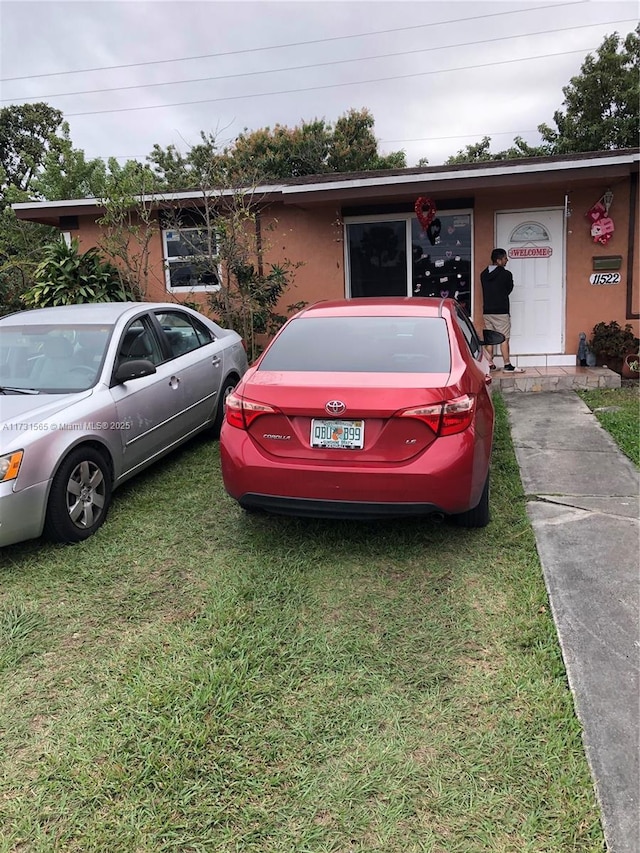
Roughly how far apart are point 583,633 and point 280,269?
7.75 metres

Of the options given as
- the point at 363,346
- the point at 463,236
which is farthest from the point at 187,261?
the point at 363,346

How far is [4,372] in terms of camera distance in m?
4.70

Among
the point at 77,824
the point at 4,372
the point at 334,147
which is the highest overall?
the point at 334,147

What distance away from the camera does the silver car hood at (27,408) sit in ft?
12.4

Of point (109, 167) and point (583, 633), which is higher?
point (109, 167)

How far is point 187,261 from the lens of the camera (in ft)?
33.6

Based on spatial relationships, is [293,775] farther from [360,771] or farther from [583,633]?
[583,633]

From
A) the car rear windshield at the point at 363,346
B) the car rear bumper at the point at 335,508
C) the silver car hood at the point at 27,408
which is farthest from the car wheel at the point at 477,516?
the silver car hood at the point at 27,408

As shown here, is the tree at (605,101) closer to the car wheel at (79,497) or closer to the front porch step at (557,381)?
the front porch step at (557,381)

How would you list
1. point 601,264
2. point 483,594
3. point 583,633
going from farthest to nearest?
point 601,264 < point 483,594 < point 583,633

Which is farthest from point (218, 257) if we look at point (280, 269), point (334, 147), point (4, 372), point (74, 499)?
point (334, 147)

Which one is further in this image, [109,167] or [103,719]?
[109,167]

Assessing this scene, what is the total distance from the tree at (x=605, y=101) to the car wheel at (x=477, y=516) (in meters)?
22.4

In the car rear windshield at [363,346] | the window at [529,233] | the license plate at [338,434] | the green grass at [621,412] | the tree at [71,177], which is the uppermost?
the tree at [71,177]
